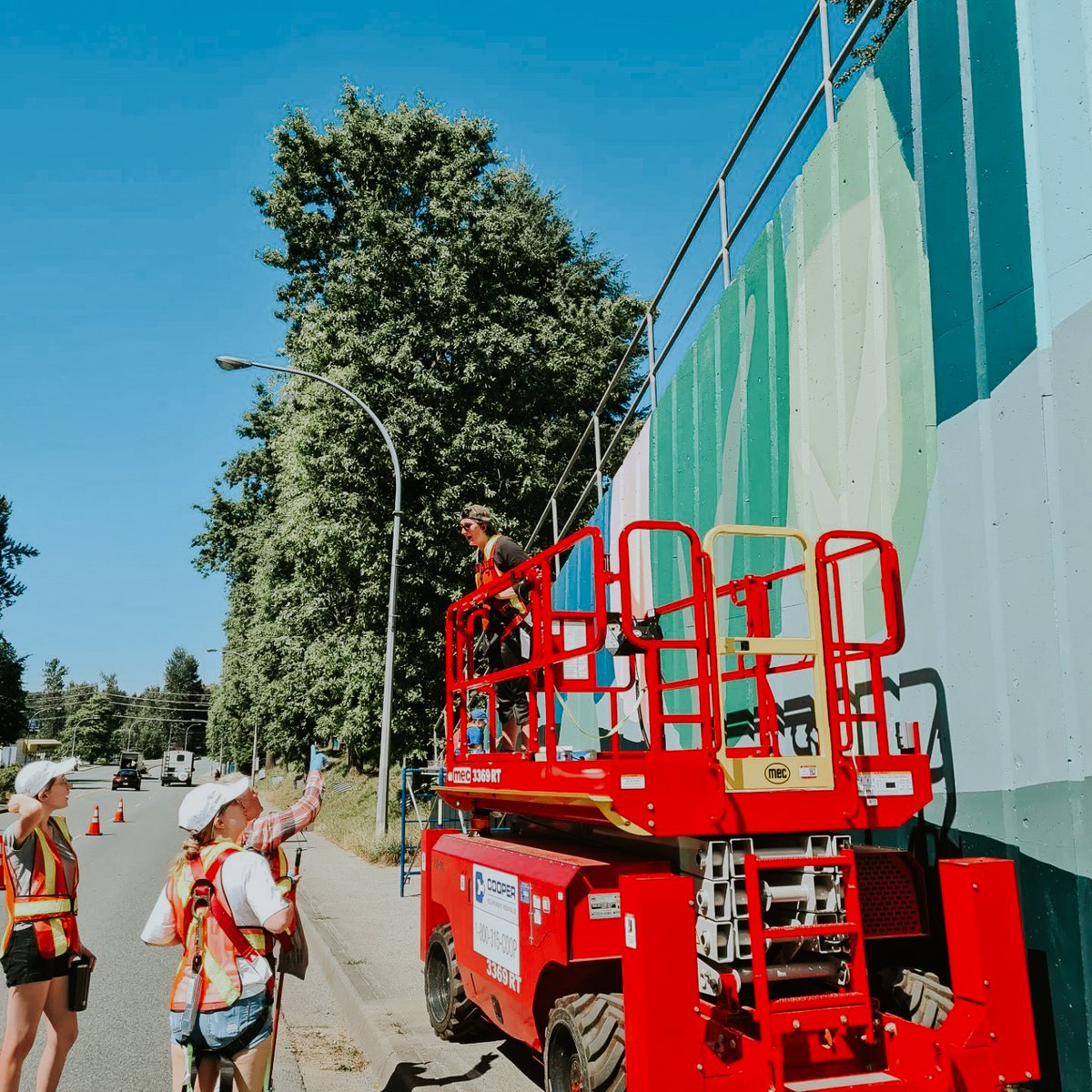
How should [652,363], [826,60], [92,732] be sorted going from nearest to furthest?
1. [826,60]
2. [652,363]
3. [92,732]

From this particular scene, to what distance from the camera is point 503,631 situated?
24.6ft

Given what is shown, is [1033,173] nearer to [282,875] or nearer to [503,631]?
[503,631]

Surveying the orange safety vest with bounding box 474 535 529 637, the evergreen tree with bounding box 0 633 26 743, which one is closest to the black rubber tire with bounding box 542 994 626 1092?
the orange safety vest with bounding box 474 535 529 637

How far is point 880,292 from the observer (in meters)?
6.49

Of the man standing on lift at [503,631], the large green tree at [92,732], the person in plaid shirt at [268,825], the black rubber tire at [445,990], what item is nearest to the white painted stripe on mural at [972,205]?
the man standing on lift at [503,631]

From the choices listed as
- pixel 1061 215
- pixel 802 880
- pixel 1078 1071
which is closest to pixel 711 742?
pixel 802 880

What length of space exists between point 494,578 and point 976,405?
363cm

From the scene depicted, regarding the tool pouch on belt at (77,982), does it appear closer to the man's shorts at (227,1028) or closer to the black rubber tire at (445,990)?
the man's shorts at (227,1028)

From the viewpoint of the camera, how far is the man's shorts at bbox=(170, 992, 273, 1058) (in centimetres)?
395

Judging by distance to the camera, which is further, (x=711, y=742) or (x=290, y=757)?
(x=290, y=757)

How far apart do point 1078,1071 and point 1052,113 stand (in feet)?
15.2

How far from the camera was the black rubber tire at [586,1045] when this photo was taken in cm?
432

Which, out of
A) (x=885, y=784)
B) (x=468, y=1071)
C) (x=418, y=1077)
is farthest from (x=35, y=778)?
(x=885, y=784)

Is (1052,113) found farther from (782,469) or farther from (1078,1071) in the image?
(1078,1071)
